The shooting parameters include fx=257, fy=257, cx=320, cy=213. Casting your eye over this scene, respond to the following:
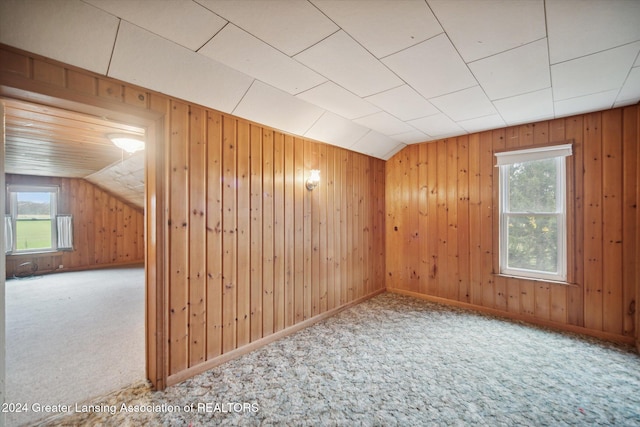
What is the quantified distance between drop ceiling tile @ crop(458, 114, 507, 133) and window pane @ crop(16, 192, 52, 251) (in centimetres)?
848

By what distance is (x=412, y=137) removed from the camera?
3.66 meters

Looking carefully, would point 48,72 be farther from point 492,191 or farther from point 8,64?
point 492,191

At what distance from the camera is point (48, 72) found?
1.47m

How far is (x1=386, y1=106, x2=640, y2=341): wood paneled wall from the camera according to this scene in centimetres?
263

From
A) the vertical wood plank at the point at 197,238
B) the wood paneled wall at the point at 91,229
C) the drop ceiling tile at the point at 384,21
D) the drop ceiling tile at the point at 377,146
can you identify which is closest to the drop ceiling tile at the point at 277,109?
the vertical wood plank at the point at 197,238

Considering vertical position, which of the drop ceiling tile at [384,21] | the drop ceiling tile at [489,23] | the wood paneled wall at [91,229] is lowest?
the wood paneled wall at [91,229]

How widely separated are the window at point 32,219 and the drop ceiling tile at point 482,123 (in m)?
8.36

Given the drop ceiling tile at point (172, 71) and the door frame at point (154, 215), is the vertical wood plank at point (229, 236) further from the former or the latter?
the door frame at point (154, 215)

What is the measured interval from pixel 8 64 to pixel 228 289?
195 centimetres

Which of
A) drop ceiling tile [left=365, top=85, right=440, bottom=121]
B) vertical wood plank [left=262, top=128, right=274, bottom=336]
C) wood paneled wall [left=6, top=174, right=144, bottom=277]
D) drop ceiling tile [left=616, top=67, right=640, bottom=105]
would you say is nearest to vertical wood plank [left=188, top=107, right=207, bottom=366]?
vertical wood plank [left=262, top=128, right=274, bottom=336]

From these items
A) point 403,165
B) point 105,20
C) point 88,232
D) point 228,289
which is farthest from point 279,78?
point 88,232

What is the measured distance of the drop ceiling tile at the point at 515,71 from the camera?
172 cm

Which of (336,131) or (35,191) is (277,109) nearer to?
(336,131)

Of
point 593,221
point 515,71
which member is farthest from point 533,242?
point 515,71
